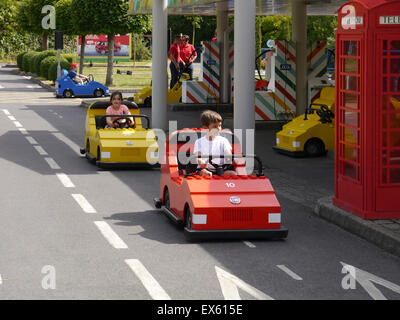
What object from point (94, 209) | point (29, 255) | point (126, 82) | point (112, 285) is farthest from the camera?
point (126, 82)

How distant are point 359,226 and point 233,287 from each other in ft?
Answer: 9.78

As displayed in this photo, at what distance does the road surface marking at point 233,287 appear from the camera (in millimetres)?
7777

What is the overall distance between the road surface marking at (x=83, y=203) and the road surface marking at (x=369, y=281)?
13.1 feet

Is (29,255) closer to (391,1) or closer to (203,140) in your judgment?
(203,140)

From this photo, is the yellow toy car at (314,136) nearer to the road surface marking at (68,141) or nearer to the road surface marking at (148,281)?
the road surface marking at (68,141)

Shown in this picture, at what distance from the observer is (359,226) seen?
10680 mm

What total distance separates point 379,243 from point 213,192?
1.83 meters

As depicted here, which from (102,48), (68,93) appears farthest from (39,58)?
(102,48)

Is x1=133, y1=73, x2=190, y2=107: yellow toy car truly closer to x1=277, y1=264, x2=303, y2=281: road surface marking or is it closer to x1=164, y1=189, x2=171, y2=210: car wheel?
x1=164, y1=189, x2=171, y2=210: car wheel

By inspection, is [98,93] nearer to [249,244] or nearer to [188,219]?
[188,219]

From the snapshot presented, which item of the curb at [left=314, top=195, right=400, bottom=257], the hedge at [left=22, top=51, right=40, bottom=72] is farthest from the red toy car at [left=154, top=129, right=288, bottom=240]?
the hedge at [left=22, top=51, right=40, bottom=72]

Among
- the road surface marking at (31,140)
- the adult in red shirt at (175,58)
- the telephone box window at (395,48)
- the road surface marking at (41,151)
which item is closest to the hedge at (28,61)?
the adult in red shirt at (175,58)

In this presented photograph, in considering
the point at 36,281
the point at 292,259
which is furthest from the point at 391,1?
the point at 36,281
